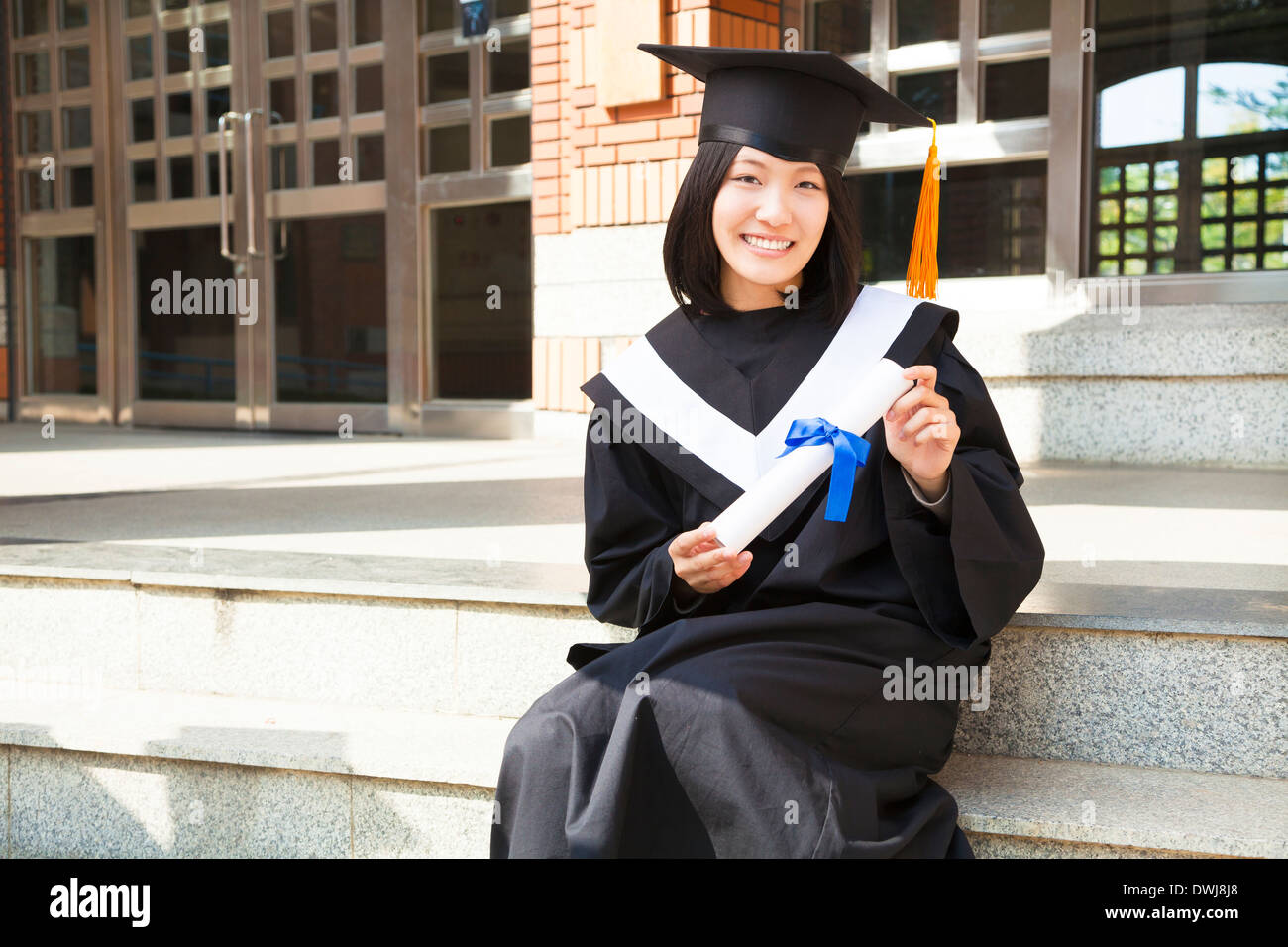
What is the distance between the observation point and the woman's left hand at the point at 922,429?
189cm

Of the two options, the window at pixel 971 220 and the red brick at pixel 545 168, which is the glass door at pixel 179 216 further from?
the window at pixel 971 220

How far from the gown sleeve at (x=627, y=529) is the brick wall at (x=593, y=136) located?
390 centimetres

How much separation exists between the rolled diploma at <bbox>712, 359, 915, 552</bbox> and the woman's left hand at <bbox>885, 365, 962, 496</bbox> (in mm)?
23

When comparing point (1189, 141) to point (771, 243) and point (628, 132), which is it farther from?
point (771, 243)

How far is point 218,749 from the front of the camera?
8.00 ft

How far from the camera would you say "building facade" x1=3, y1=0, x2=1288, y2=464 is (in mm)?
5262

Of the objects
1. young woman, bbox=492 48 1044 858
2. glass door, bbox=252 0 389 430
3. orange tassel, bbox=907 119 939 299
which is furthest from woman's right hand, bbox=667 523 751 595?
glass door, bbox=252 0 389 430

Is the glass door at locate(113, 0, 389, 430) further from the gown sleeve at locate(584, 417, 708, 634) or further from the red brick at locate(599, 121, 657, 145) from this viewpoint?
the gown sleeve at locate(584, 417, 708, 634)

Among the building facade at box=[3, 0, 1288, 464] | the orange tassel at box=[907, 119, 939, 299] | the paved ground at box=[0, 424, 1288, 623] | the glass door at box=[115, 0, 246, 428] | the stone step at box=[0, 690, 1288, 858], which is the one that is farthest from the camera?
the glass door at box=[115, 0, 246, 428]

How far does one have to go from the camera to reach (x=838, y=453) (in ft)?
6.19

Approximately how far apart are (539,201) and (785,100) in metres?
4.66

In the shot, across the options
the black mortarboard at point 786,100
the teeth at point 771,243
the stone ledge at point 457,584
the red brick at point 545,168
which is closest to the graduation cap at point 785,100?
the black mortarboard at point 786,100
